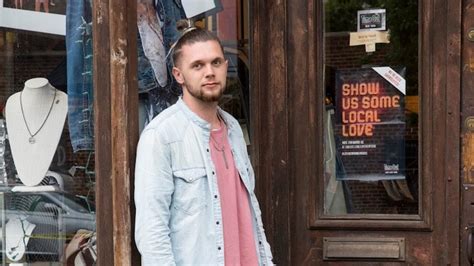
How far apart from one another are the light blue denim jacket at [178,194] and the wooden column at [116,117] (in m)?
0.16

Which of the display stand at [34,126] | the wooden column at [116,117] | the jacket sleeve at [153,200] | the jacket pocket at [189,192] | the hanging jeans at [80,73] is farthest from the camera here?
the display stand at [34,126]

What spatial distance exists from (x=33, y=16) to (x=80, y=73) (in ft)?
1.40

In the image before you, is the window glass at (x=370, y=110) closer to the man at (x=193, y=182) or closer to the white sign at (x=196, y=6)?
the white sign at (x=196, y=6)

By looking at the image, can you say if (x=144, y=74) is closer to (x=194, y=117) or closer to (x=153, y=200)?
(x=194, y=117)

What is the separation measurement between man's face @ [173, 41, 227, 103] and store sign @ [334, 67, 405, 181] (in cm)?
99

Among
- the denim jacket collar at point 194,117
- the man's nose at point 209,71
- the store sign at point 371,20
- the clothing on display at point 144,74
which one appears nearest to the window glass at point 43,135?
the clothing on display at point 144,74

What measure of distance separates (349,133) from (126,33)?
1296 millimetres

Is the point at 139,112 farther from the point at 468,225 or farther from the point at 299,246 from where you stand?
the point at 468,225

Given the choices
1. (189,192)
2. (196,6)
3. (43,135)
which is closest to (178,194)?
(189,192)

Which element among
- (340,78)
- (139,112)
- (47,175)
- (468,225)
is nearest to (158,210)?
(139,112)

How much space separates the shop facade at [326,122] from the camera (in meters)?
3.57

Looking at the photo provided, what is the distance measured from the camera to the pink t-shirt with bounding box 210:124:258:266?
9.57ft

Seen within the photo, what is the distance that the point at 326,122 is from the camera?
3.74 m

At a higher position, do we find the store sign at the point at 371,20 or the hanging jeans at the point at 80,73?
the store sign at the point at 371,20
